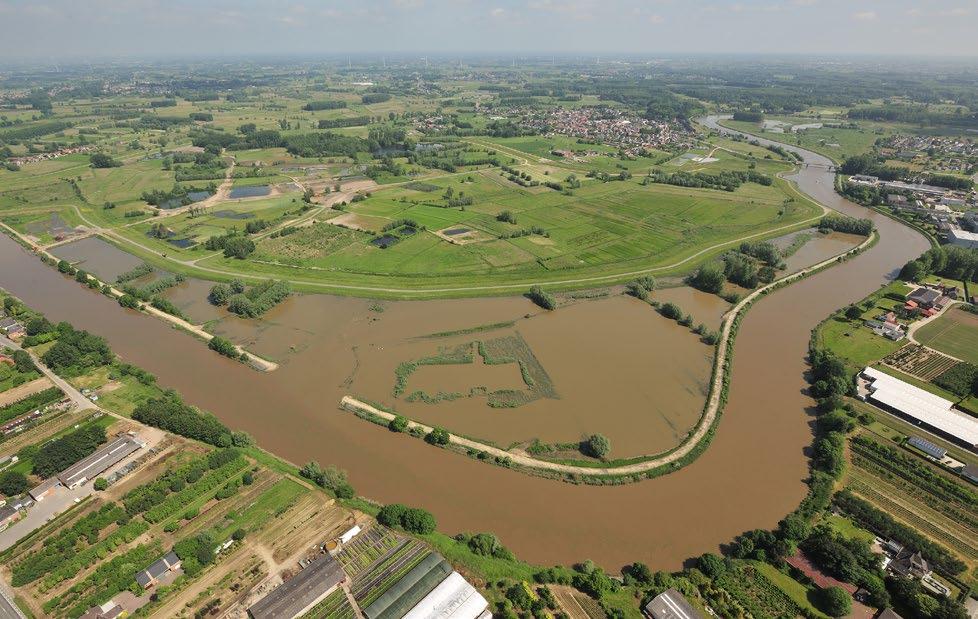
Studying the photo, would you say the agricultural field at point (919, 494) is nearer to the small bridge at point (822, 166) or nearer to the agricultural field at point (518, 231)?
the agricultural field at point (518, 231)

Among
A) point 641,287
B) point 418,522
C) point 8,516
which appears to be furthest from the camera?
point 641,287

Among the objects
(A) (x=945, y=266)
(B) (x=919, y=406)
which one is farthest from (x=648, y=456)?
(A) (x=945, y=266)

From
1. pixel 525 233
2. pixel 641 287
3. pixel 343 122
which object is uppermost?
pixel 343 122

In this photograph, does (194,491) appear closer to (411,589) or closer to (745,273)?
(411,589)

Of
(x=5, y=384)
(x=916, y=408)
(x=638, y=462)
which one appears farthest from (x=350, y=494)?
(x=916, y=408)

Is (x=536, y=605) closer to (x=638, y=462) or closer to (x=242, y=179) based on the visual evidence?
(x=638, y=462)

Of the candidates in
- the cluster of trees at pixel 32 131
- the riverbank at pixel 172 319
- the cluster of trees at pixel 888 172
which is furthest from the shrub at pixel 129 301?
the cluster of trees at pixel 888 172
